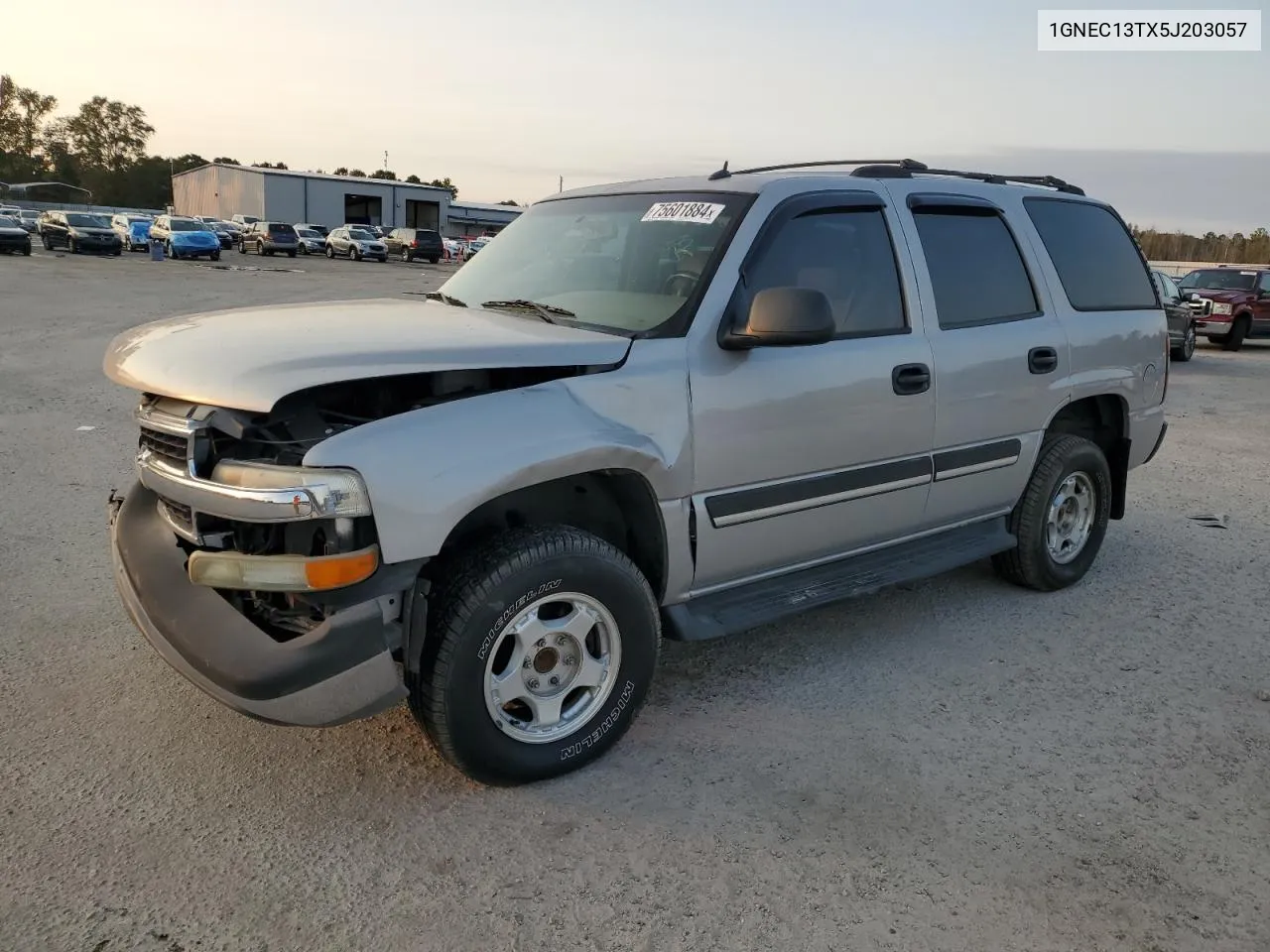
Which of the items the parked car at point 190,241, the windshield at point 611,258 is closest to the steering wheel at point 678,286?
the windshield at point 611,258

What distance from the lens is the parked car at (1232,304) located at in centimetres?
1955

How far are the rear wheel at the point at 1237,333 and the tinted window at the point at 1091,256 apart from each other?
1705 cm

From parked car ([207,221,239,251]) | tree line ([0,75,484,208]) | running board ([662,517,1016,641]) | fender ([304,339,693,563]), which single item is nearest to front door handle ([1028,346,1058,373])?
running board ([662,517,1016,641])

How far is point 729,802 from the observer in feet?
10.1

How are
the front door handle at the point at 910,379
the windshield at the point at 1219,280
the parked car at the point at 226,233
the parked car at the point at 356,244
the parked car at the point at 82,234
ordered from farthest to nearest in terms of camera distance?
1. the parked car at the point at 226,233
2. the parked car at the point at 356,244
3. the parked car at the point at 82,234
4. the windshield at the point at 1219,280
5. the front door handle at the point at 910,379

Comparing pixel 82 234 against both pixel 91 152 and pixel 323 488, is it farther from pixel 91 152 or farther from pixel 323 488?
pixel 91 152

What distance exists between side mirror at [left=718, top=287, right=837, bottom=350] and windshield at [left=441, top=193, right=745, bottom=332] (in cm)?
32

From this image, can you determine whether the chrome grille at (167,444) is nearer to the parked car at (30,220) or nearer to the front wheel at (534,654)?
the front wheel at (534,654)

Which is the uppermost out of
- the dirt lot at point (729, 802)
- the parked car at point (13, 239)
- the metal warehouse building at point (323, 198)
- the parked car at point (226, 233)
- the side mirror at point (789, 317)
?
the metal warehouse building at point (323, 198)

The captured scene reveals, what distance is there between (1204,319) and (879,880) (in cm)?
2050

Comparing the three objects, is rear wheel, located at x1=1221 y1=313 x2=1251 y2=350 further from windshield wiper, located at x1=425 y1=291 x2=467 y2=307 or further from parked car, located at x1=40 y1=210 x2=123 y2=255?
parked car, located at x1=40 y1=210 x2=123 y2=255

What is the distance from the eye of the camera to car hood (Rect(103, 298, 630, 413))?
2.74m

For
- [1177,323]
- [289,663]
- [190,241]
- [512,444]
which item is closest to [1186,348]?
[1177,323]

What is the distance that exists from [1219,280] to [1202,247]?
116 ft
